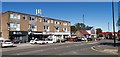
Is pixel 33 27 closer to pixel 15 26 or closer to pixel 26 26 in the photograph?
pixel 26 26

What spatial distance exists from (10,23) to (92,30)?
6727 cm

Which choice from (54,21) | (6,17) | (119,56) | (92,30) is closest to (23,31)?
(6,17)

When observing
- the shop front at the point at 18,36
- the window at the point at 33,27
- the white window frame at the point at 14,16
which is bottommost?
the shop front at the point at 18,36

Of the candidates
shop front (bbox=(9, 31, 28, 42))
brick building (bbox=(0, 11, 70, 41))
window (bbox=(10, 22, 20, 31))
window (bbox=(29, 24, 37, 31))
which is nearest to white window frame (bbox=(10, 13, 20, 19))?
brick building (bbox=(0, 11, 70, 41))

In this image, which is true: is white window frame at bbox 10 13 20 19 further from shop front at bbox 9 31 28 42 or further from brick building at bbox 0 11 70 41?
shop front at bbox 9 31 28 42

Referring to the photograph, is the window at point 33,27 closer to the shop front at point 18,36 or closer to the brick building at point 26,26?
the brick building at point 26,26

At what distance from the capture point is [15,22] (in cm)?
6056

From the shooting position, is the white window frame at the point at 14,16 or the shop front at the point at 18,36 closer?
the shop front at the point at 18,36

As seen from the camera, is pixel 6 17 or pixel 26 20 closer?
pixel 6 17

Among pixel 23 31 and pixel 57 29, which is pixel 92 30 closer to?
pixel 57 29

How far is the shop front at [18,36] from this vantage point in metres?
59.0

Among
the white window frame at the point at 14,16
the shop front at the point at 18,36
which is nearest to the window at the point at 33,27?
the shop front at the point at 18,36

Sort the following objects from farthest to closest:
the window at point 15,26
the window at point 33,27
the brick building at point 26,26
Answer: the window at point 33,27, the window at point 15,26, the brick building at point 26,26

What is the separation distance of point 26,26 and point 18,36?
179 inches
